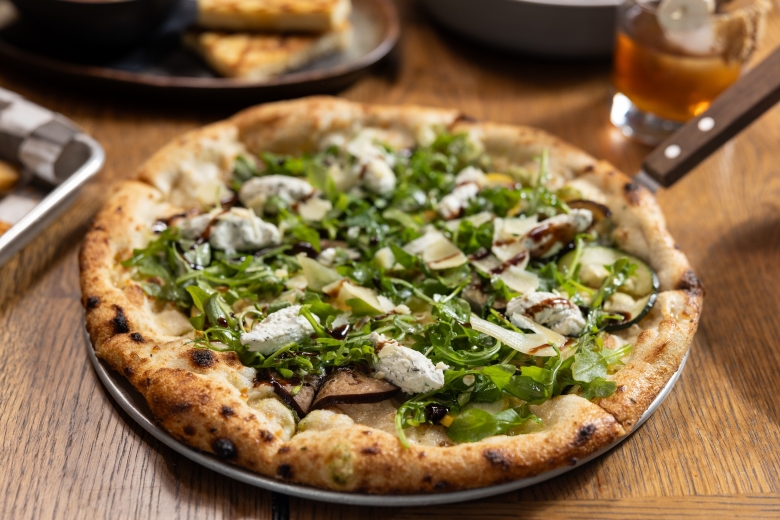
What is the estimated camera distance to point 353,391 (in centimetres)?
272

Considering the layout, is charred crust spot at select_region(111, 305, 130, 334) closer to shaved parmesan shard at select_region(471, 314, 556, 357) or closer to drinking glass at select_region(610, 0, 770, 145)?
shaved parmesan shard at select_region(471, 314, 556, 357)

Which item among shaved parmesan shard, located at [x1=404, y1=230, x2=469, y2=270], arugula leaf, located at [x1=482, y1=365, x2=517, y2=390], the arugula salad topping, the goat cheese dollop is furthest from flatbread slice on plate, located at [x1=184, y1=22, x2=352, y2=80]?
arugula leaf, located at [x1=482, y1=365, x2=517, y2=390]

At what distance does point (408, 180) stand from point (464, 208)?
1.27ft

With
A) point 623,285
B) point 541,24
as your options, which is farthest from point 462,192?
point 541,24

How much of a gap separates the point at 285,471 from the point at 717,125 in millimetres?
2682

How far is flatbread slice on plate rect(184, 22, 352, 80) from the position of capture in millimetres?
4969

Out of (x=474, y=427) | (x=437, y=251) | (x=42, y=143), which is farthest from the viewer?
(x=42, y=143)

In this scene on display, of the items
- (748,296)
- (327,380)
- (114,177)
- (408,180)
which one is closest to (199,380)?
(327,380)

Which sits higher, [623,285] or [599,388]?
[599,388]

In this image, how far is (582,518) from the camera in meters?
2.54

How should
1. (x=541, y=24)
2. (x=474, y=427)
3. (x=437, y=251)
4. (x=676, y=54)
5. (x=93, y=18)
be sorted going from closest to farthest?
(x=474, y=427)
(x=437, y=251)
(x=676, y=54)
(x=93, y=18)
(x=541, y=24)

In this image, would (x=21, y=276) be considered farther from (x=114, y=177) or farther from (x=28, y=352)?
(x=114, y=177)

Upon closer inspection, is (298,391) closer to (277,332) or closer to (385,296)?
(277,332)

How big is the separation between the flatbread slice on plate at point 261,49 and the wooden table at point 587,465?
1.46 ft
